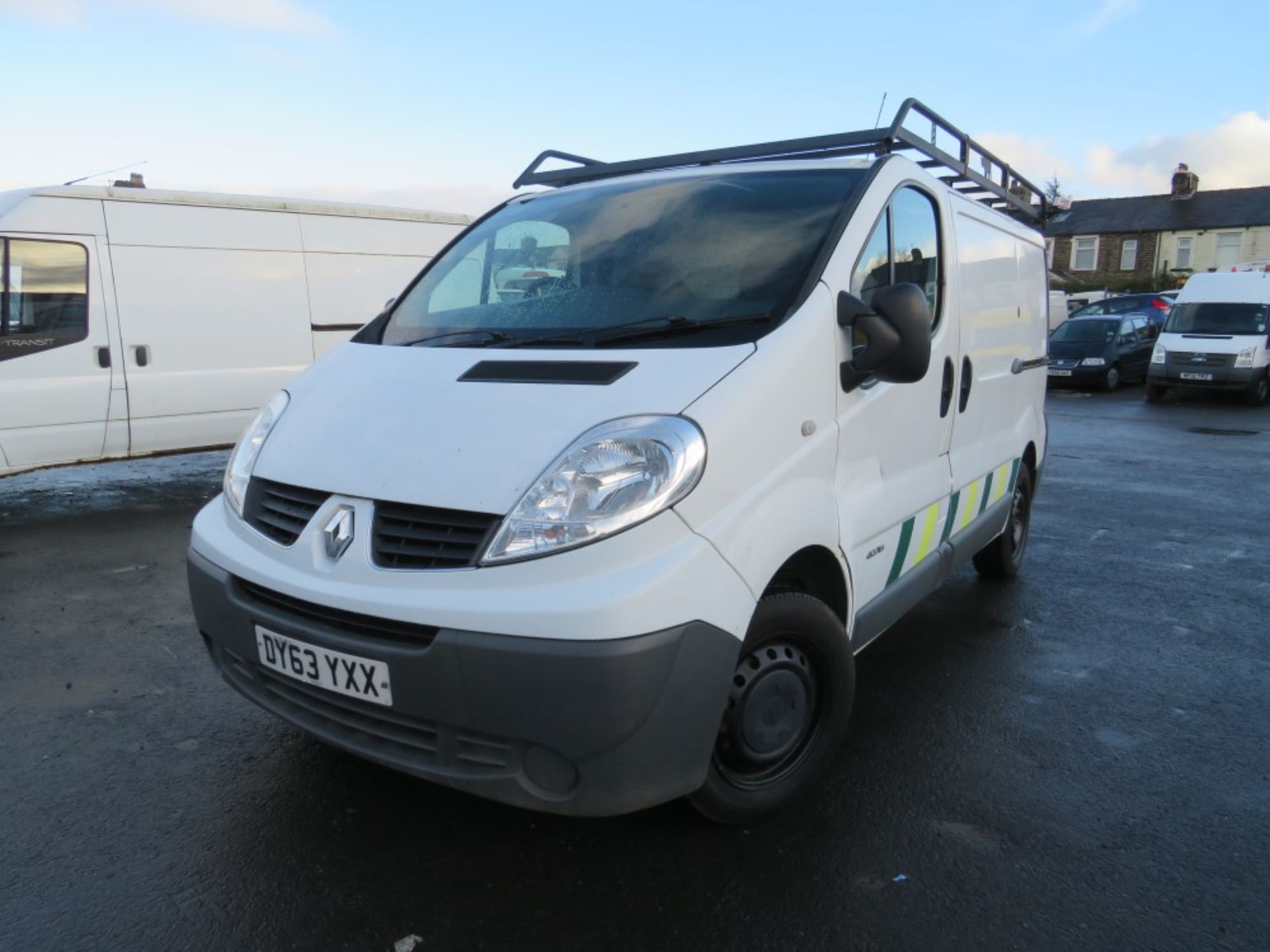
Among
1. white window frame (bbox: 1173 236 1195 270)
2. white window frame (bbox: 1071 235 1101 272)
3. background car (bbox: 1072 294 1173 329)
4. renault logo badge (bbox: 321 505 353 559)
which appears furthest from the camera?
white window frame (bbox: 1071 235 1101 272)

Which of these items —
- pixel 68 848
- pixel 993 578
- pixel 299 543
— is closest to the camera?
pixel 299 543

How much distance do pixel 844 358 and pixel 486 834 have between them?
5.63 ft

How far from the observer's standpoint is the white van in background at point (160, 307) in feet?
22.0

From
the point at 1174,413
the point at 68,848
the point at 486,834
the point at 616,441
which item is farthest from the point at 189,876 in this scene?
the point at 1174,413

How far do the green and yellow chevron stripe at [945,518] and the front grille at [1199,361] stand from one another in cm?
1371

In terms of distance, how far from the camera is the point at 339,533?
240 centimetres

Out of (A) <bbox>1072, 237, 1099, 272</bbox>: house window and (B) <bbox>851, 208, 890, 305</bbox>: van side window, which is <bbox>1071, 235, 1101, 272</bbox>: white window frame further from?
(B) <bbox>851, 208, 890, 305</bbox>: van side window

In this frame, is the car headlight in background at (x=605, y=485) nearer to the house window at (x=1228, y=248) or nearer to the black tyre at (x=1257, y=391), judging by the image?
the black tyre at (x=1257, y=391)

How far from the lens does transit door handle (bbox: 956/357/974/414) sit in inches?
148

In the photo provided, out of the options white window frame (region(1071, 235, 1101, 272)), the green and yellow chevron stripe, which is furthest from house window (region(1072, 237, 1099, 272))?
the green and yellow chevron stripe

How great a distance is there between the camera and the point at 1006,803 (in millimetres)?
2910

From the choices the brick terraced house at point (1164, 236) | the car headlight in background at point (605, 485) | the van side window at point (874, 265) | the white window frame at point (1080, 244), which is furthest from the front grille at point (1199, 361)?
the white window frame at point (1080, 244)

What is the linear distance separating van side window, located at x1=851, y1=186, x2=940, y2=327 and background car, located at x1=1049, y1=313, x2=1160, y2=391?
16.1m

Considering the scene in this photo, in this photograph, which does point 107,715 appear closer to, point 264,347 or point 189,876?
point 189,876
